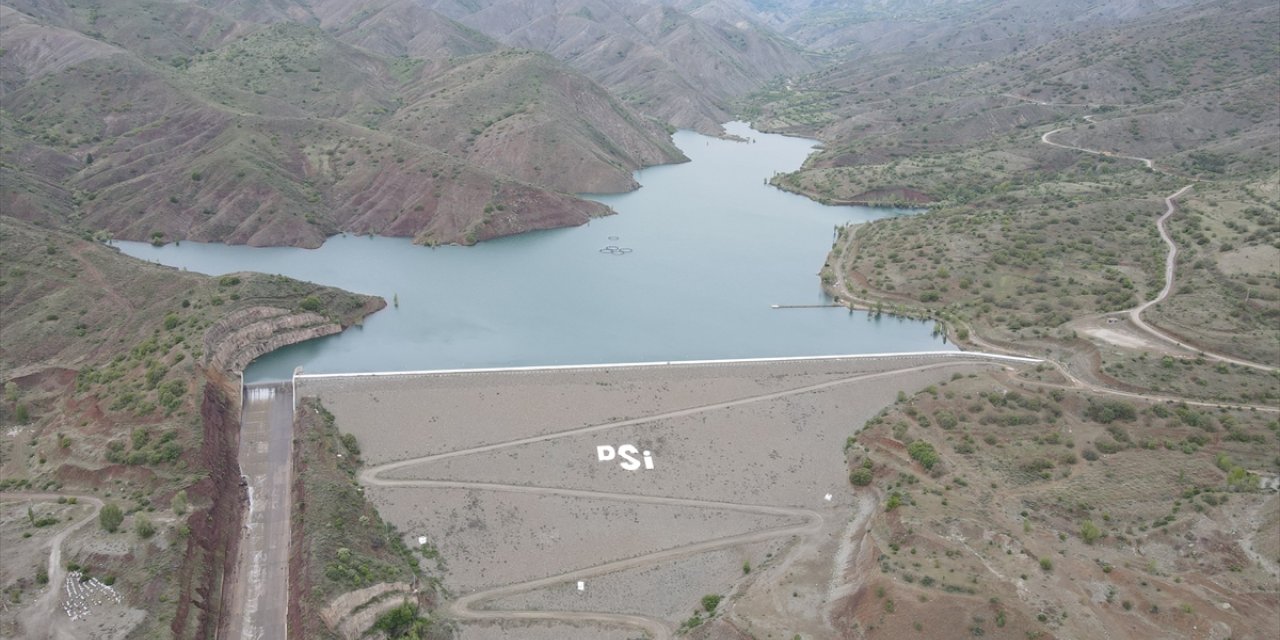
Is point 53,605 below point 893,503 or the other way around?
below

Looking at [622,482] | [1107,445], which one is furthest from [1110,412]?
[622,482]

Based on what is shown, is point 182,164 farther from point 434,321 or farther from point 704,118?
point 704,118

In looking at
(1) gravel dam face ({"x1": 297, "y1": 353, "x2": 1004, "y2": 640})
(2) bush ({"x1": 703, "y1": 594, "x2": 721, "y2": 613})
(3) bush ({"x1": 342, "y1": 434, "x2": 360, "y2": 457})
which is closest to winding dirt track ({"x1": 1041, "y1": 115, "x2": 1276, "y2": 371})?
(1) gravel dam face ({"x1": 297, "y1": 353, "x2": 1004, "y2": 640})

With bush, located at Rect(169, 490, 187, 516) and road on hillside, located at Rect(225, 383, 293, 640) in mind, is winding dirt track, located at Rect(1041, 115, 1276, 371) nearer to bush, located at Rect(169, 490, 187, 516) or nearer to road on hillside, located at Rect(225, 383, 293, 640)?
road on hillside, located at Rect(225, 383, 293, 640)

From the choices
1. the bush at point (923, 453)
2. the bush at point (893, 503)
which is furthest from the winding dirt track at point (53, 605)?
the bush at point (923, 453)

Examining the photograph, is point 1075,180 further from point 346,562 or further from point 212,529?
point 212,529

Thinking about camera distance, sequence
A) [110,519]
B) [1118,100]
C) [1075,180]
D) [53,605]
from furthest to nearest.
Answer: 1. [1118,100]
2. [1075,180]
3. [110,519]
4. [53,605]

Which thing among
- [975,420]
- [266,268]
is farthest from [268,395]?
[975,420]
